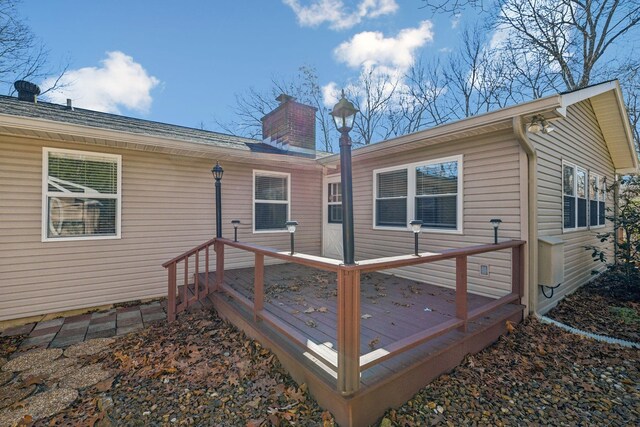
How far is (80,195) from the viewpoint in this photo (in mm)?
4742

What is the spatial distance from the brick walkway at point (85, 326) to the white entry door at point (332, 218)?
3984 mm

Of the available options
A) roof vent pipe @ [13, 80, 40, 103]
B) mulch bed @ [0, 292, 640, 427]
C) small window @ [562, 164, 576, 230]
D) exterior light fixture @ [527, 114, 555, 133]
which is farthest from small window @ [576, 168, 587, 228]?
roof vent pipe @ [13, 80, 40, 103]

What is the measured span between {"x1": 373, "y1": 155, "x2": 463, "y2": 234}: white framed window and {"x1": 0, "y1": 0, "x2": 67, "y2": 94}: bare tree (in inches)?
422

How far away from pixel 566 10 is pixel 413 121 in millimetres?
7105

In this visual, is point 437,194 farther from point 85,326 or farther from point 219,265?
point 85,326

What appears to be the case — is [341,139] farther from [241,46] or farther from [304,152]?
[241,46]

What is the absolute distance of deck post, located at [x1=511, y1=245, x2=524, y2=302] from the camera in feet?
12.6

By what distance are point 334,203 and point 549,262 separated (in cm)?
456

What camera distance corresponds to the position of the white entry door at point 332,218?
7207mm

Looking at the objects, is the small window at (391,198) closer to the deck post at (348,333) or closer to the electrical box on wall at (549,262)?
the electrical box on wall at (549,262)

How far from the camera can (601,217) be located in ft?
22.1

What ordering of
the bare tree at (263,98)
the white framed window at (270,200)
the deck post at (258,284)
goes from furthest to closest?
the bare tree at (263,98), the white framed window at (270,200), the deck post at (258,284)

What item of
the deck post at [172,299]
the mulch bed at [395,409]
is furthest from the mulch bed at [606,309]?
the deck post at [172,299]

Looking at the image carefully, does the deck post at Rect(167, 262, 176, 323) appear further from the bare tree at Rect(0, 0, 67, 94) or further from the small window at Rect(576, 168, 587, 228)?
the bare tree at Rect(0, 0, 67, 94)
